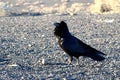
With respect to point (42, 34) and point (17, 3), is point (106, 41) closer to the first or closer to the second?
point (42, 34)

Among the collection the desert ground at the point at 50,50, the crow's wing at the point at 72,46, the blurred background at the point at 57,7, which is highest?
the crow's wing at the point at 72,46

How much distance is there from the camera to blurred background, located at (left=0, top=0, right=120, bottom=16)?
25.7 meters

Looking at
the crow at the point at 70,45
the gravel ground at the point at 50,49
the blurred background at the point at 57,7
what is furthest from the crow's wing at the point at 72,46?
the blurred background at the point at 57,7

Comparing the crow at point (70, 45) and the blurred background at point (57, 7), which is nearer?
the crow at point (70, 45)

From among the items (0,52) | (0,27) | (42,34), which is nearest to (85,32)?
(42,34)

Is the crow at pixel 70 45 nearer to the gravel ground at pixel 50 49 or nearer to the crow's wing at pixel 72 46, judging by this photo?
the crow's wing at pixel 72 46

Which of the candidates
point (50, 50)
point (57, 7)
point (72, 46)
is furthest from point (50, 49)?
point (57, 7)

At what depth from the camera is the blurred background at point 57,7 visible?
2574cm

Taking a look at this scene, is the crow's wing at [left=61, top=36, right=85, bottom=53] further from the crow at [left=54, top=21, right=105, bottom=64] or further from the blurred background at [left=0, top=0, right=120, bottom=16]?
the blurred background at [left=0, top=0, right=120, bottom=16]

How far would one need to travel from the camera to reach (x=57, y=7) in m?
34.0

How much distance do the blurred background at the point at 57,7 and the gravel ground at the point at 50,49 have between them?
454 cm

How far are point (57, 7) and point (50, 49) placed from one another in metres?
20.9

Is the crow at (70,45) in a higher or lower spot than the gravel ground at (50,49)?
higher

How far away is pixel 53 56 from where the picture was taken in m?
12.0
